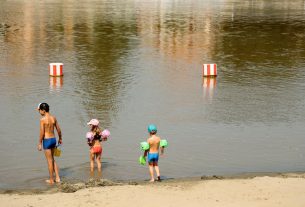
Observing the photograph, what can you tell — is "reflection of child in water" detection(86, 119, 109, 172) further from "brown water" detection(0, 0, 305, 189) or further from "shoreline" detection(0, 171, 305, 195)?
"shoreline" detection(0, 171, 305, 195)

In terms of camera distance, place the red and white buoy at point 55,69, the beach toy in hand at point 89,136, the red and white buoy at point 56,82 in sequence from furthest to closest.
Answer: the red and white buoy at point 55,69 < the red and white buoy at point 56,82 < the beach toy in hand at point 89,136

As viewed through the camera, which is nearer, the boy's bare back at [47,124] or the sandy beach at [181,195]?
the sandy beach at [181,195]

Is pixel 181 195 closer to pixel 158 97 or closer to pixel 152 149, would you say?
pixel 152 149

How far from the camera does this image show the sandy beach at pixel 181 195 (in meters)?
10.7

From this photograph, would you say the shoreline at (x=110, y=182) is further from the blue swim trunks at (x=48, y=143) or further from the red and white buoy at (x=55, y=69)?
the red and white buoy at (x=55, y=69)

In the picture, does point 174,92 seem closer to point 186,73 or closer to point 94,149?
point 186,73

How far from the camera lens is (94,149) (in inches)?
505

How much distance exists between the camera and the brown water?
14289 mm

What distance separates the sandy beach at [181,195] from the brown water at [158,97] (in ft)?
4.45

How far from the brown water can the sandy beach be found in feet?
4.45

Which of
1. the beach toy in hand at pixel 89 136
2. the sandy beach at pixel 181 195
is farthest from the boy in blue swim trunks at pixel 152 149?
the beach toy in hand at pixel 89 136

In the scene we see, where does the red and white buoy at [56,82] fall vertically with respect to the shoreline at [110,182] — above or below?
above

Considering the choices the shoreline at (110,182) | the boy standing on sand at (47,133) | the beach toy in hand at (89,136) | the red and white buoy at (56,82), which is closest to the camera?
the shoreline at (110,182)

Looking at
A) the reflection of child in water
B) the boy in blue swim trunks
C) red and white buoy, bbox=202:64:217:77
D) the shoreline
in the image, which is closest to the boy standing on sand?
the shoreline
